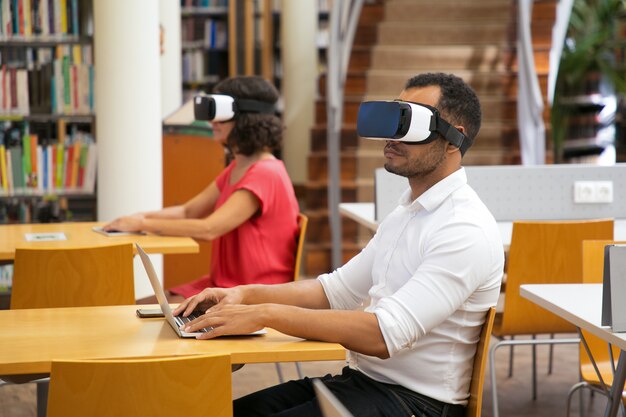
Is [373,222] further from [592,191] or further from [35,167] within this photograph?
[35,167]

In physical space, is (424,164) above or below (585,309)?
above

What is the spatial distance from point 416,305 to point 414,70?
17.1ft

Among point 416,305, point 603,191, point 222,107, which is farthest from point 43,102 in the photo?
point 416,305

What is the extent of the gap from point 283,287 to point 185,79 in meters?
6.89

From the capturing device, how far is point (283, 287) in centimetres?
228

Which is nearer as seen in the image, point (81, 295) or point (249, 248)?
point (81, 295)

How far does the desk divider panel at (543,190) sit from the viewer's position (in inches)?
159

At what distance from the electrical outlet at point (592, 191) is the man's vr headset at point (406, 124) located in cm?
215

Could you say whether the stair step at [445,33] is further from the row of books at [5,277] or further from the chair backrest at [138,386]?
the chair backrest at [138,386]

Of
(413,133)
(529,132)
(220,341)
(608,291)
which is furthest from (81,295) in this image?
(529,132)

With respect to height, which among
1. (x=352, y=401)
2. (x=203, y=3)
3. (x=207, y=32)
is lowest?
(x=352, y=401)

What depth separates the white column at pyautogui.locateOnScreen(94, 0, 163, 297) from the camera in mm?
4875

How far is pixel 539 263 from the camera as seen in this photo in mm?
3236

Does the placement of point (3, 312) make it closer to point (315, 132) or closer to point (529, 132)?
point (529, 132)
